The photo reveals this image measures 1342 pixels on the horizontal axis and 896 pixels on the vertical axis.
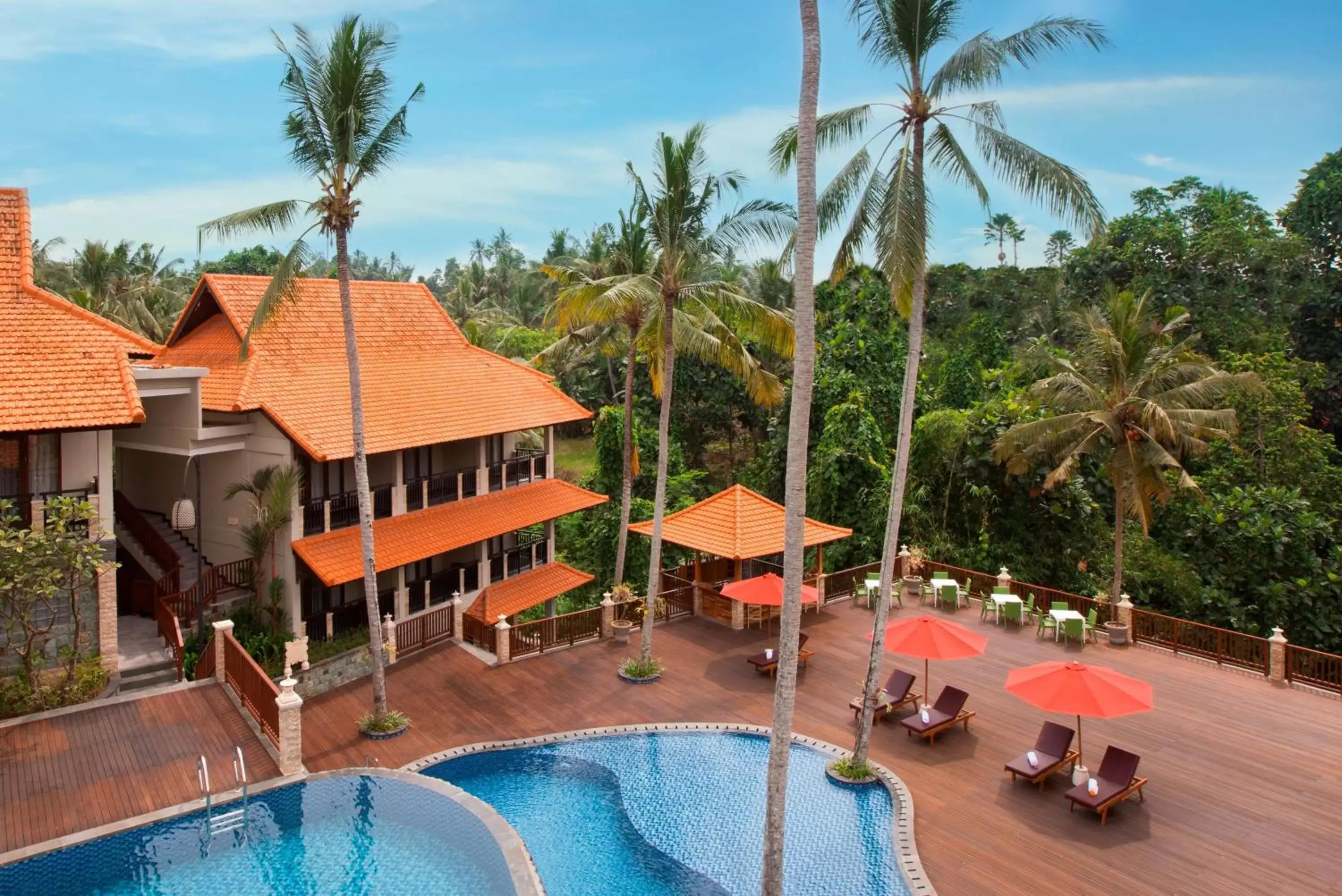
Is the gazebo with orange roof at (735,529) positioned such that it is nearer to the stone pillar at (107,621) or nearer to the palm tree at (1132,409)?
the palm tree at (1132,409)

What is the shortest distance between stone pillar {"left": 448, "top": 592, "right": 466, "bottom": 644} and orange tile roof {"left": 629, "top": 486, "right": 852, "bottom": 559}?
5.01 metres

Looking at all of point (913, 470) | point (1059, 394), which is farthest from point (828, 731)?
point (913, 470)

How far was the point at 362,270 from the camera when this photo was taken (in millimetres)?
113375

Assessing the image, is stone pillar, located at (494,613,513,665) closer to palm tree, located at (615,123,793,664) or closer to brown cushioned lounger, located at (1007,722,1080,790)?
palm tree, located at (615,123,793,664)

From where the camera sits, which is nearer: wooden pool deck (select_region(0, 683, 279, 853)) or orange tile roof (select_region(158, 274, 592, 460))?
wooden pool deck (select_region(0, 683, 279, 853))

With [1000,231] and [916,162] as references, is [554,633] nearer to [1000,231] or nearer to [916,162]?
[916,162]

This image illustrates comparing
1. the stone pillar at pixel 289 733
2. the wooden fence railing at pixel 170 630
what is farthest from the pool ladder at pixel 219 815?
the wooden fence railing at pixel 170 630

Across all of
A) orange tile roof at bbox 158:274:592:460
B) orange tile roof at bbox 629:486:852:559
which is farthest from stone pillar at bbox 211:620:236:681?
orange tile roof at bbox 629:486:852:559

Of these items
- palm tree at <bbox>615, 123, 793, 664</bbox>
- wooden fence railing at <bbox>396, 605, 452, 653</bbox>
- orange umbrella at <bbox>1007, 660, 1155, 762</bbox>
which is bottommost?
wooden fence railing at <bbox>396, 605, 452, 653</bbox>

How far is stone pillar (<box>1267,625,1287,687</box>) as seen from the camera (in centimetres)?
Result: 1819

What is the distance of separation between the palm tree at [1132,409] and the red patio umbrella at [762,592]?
26.6ft

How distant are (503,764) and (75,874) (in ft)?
21.0

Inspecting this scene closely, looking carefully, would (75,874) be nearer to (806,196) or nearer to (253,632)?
(253,632)

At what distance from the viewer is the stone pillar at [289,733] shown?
14203 millimetres
